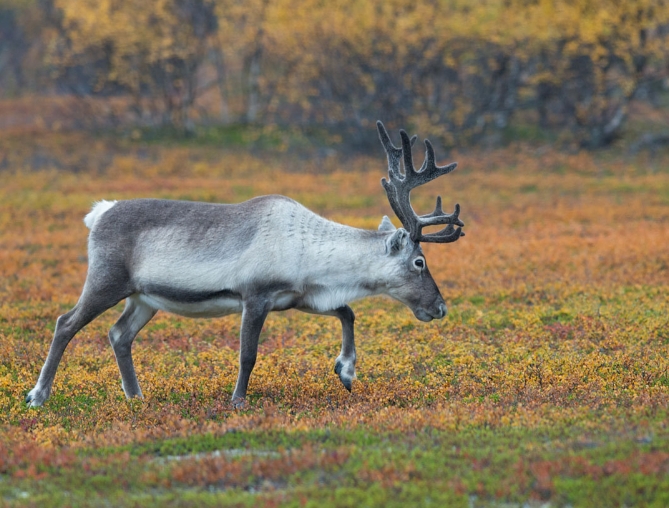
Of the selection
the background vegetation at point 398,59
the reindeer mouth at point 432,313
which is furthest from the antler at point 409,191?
the background vegetation at point 398,59

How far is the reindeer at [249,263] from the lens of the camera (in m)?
8.54

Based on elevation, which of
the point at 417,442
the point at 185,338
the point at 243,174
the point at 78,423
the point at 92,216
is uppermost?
the point at 92,216

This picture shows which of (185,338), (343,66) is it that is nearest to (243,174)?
(343,66)

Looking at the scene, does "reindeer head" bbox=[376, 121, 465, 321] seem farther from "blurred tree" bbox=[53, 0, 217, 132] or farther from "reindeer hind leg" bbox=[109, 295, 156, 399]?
"blurred tree" bbox=[53, 0, 217, 132]

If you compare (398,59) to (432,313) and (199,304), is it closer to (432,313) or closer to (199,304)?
(432,313)

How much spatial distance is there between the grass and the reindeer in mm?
804

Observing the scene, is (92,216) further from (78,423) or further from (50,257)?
(50,257)

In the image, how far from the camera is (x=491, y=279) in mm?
14680

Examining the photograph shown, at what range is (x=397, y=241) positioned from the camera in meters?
8.76

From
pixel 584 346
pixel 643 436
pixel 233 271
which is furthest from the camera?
pixel 584 346

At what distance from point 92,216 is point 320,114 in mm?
27807

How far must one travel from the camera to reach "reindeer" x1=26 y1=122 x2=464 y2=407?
28.0 ft

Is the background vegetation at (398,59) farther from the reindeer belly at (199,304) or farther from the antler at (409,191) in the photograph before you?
the reindeer belly at (199,304)

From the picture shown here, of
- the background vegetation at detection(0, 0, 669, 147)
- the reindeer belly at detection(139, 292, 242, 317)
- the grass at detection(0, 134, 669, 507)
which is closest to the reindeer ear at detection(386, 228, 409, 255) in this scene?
the grass at detection(0, 134, 669, 507)
